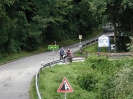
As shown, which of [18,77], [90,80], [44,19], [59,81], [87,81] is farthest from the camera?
[44,19]

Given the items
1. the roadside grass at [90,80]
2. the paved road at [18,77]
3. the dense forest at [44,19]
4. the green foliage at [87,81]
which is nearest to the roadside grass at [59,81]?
the roadside grass at [90,80]

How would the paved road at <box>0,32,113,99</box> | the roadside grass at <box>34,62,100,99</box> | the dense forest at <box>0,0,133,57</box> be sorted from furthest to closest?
the dense forest at <box>0,0,133,57</box>
the roadside grass at <box>34,62,100,99</box>
the paved road at <box>0,32,113,99</box>

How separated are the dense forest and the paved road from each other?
163 inches

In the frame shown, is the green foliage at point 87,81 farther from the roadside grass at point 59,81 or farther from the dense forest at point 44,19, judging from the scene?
the dense forest at point 44,19

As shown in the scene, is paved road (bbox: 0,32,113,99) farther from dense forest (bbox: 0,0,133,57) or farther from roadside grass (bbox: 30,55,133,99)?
dense forest (bbox: 0,0,133,57)

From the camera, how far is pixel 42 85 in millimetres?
21750

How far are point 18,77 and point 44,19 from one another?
67.4 ft

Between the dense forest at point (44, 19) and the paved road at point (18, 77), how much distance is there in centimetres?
413

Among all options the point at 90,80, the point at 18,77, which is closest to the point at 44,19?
the point at 18,77

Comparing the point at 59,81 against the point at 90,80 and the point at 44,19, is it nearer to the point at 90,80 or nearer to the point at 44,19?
the point at 90,80

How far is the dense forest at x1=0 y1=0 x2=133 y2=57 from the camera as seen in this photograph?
38.9 meters

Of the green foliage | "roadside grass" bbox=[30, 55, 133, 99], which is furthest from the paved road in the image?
the green foliage

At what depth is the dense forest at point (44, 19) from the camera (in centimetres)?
3894

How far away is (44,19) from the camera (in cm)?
4519
